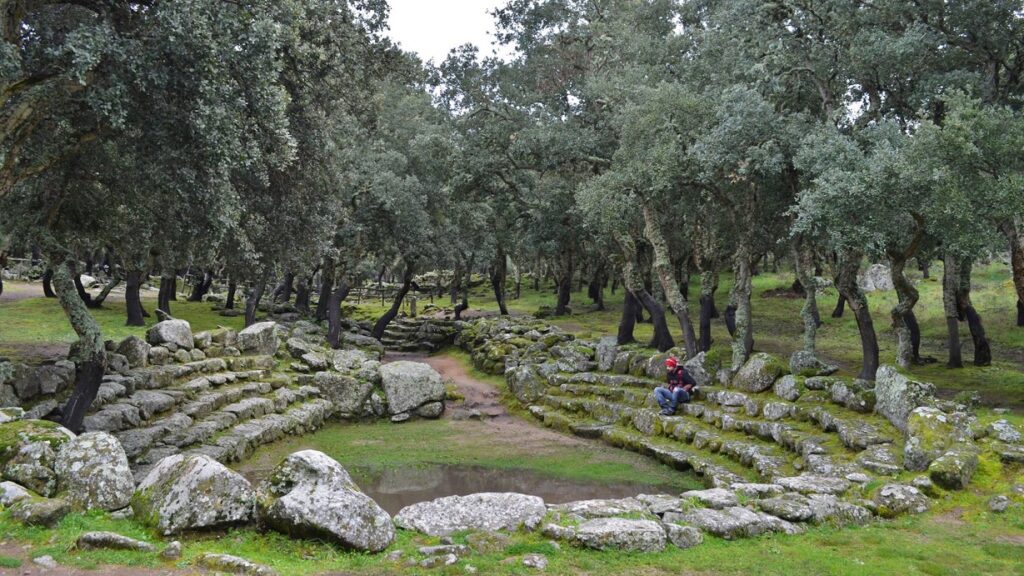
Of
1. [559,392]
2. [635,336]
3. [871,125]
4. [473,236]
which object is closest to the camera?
[871,125]

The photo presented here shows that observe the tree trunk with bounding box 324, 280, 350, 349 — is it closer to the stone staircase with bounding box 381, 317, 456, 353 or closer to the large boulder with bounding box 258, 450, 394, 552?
the stone staircase with bounding box 381, 317, 456, 353

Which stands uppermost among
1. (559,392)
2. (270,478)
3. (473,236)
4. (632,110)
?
(632,110)

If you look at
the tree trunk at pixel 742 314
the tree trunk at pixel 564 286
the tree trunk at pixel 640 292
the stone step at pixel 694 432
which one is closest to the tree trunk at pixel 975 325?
the tree trunk at pixel 742 314

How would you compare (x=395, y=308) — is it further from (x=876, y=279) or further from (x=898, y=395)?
(x=876, y=279)

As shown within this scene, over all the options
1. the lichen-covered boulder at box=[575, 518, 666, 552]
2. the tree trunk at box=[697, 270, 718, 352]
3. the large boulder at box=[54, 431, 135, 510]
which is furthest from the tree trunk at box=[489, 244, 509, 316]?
the lichen-covered boulder at box=[575, 518, 666, 552]

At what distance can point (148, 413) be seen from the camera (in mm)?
15734

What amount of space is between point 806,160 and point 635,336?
50.5 feet

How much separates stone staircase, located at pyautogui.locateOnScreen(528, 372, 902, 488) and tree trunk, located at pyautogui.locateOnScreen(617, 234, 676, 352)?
8.77ft

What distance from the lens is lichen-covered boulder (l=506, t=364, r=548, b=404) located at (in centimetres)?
2448

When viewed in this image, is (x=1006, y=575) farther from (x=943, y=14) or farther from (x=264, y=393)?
(x=264, y=393)

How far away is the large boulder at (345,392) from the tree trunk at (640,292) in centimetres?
1066

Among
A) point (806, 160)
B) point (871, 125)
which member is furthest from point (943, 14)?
point (806, 160)

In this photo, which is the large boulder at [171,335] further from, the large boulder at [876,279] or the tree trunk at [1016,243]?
the large boulder at [876,279]

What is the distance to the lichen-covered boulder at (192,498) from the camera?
818 centimetres
